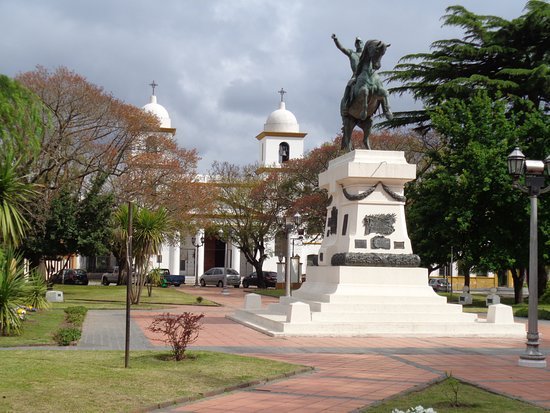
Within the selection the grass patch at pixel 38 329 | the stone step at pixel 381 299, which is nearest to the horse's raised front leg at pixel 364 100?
the stone step at pixel 381 299

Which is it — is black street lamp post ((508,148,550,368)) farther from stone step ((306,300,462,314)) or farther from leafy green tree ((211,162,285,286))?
leafy green tree ((211,162,285,286))

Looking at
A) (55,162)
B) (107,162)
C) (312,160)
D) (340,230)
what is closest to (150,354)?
(340,230)

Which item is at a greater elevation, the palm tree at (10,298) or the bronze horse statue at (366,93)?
the bronze horse statue at (366,93)

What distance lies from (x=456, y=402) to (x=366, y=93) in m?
14.2

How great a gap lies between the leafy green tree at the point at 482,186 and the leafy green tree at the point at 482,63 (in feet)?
4.47

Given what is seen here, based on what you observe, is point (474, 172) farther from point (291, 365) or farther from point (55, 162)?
point (291, 365)

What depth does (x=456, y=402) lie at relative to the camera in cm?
841

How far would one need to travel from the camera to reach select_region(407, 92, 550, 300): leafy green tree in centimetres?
3044

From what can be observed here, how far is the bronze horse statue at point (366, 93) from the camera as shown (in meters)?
21.4

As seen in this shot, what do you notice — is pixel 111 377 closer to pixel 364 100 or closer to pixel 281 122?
pixel 364 100

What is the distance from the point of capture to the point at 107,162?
4112 cm

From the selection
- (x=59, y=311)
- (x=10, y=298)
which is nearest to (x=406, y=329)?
(x=10, y=298)

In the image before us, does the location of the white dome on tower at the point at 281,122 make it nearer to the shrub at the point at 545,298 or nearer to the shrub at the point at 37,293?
the shrub at the point at 545,298

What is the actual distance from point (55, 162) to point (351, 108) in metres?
17.5
